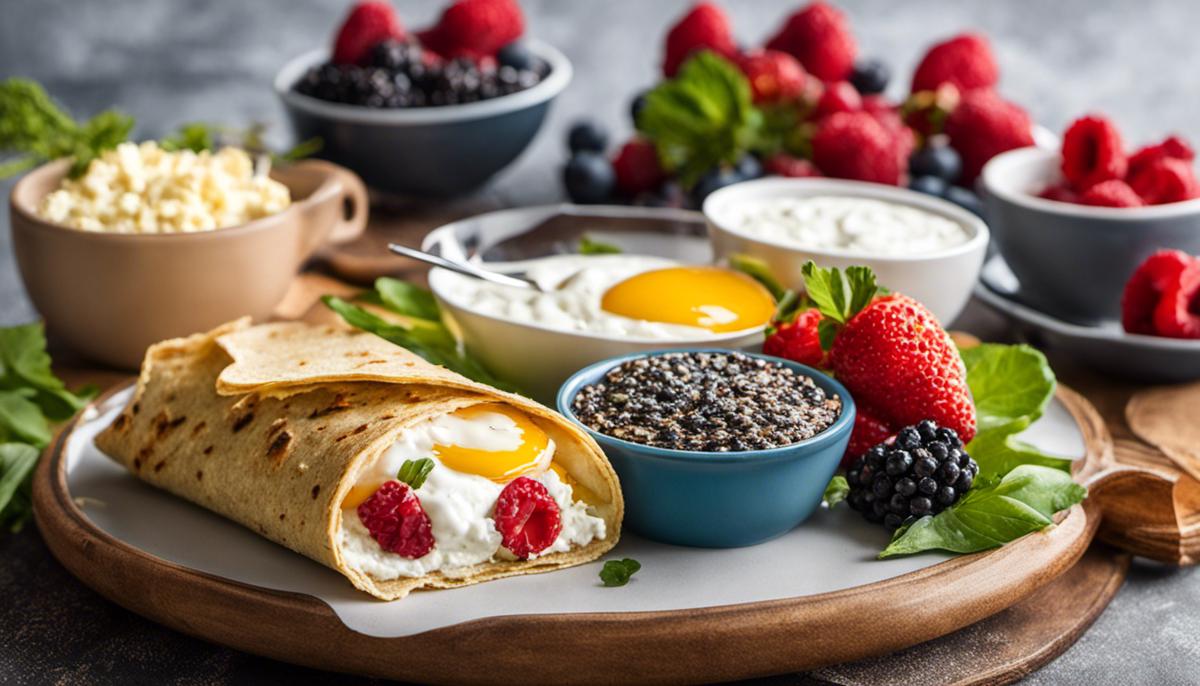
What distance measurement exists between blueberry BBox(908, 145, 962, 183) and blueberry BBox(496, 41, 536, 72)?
164 centimetres

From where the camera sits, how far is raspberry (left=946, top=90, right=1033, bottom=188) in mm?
5125

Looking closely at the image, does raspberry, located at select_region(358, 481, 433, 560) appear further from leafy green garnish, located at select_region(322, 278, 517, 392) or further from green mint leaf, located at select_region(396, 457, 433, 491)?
leafy green garnish, located at select_region(322, 278, 517, 392)

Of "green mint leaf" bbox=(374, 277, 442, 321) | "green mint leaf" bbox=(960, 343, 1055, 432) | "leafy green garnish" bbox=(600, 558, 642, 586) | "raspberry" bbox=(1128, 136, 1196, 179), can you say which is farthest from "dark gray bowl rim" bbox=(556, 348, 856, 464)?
"raspberry" bbox=(1128, 136, 1196, 179)

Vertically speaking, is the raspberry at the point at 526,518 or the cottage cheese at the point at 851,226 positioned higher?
the cottage cheese at the point at 851,226

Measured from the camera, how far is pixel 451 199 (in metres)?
5.78

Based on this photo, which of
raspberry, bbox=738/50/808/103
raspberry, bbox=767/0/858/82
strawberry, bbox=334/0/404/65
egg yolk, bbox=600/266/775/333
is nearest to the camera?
egg yolk, bbox=600/266/775/333

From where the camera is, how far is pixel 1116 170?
4293 millimetres

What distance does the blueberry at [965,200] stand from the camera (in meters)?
5.01

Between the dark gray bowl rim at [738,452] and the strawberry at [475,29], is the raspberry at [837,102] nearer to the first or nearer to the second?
the strawberry at [475,29]

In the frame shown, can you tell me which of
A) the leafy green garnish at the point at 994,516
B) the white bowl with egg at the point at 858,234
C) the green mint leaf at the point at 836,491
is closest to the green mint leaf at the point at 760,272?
the white bowl with egg at the point at 858,234

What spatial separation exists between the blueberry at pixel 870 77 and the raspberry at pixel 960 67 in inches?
7.8

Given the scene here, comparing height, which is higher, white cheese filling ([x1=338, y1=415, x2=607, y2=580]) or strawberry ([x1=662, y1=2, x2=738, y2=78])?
strawberry ([x1=662, y1=2, x2=738, y2=78])

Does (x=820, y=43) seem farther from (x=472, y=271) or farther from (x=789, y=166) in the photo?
(x=472, y=271)

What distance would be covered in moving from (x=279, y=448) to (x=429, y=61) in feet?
9.53
